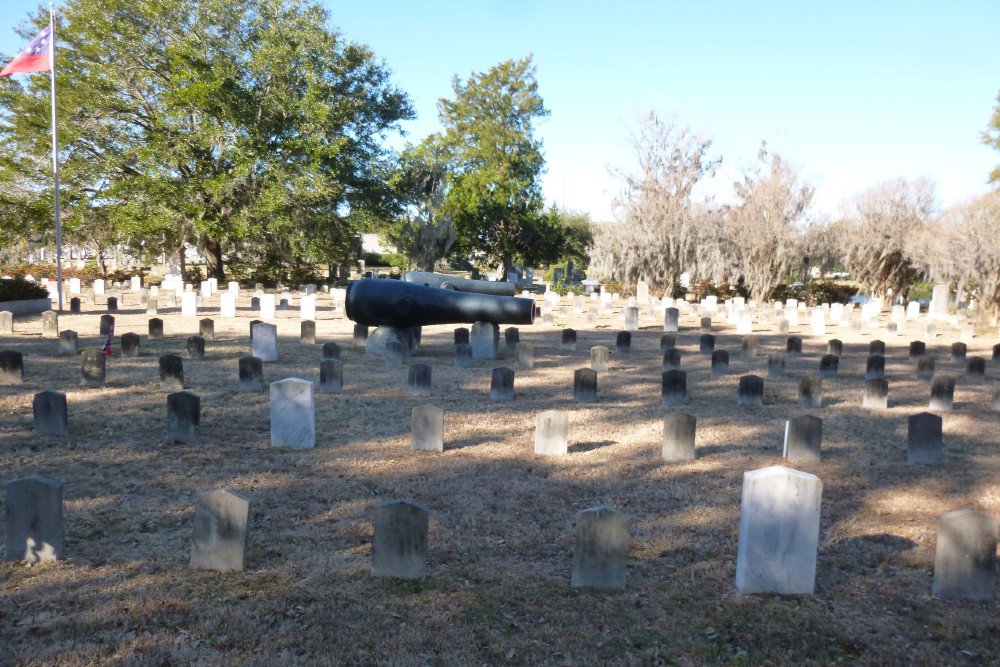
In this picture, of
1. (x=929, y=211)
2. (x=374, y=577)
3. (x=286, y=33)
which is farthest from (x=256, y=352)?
(x=929, y=211)

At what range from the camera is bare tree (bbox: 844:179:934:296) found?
33.8m

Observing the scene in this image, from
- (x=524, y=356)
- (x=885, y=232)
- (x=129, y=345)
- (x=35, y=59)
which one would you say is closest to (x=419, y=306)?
(x=524, y=356)

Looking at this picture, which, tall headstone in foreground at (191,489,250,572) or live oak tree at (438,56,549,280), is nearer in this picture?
tall headstone in foreground at (191,489,250,572)

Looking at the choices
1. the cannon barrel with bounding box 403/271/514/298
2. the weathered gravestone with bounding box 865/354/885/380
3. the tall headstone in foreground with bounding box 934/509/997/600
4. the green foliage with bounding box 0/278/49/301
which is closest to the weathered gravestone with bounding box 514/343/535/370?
the cannon barrel with bounding box 403/271/514/298

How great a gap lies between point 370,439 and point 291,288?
1120 inches

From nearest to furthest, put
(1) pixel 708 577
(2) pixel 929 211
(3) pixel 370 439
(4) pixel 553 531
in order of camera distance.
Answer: (1) pixel 708 577 → (4) pixel 553 531 → (3) pixel 370 439 → (2) pixel 929 211

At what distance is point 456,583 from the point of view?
459cm

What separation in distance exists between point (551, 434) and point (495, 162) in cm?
4553

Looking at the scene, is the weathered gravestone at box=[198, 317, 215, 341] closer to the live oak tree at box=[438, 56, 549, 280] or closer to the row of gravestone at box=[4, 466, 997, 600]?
the row of gravestone at box=[4, 466, 997, 600]

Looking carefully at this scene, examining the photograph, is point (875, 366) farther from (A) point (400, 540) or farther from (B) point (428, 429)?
(A) point (400, 540)

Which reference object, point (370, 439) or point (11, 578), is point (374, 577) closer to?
point (11, 578)

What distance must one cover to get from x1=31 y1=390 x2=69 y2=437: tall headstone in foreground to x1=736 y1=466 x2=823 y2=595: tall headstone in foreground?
22.0 ft

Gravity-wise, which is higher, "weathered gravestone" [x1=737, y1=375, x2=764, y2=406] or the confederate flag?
the confederate flag

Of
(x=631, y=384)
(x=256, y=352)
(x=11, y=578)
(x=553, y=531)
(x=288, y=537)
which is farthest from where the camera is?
(x=256, y=352)
